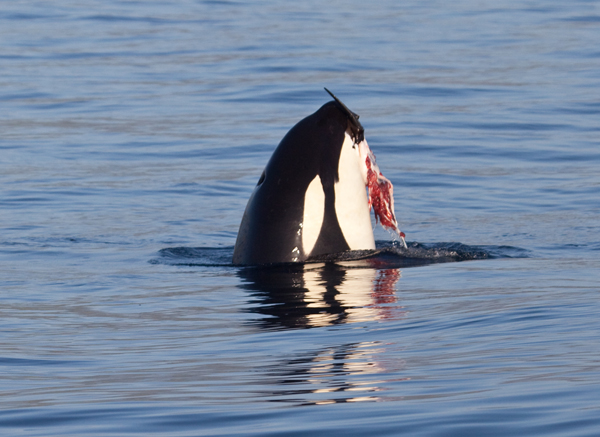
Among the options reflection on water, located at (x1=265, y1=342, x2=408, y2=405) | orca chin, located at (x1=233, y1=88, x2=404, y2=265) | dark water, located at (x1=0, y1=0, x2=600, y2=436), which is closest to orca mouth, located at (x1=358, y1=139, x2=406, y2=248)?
orca chin, located at (x1=233, y1=88, x2=404, y2=265)

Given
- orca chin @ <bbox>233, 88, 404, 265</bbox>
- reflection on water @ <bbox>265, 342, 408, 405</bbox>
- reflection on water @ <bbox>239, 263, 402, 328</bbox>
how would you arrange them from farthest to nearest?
orca chin @ <bbox>233, 88, 404, 265</bbox>
reflection on water @ <bbox>239, 263, 402, 328</bbox>
reflection on water @ <bbox>265, 342, 408, 405</bbox>

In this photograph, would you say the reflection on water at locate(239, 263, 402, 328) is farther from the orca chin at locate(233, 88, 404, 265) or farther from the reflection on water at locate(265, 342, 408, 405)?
the reflection on water at locate(265, 342, 408, 405)

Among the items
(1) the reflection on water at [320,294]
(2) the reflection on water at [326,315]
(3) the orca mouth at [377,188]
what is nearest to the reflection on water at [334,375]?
(2) the reflection on water at [326,315]

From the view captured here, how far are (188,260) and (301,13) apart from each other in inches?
971

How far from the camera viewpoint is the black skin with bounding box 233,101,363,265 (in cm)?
805

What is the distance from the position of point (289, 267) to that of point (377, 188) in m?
0.92

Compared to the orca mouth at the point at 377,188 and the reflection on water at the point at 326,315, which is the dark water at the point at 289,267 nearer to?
the reflection on water at the point at 326,315

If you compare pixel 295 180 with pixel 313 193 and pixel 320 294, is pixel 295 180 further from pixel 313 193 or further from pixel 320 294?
pixel 320 294

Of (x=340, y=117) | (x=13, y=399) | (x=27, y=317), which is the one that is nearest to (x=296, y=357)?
(x=13, y=399)

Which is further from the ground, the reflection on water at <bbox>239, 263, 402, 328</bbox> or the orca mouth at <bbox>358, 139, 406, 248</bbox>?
the orca mouth at <bbox>358, 139, 406, 248</bbox>

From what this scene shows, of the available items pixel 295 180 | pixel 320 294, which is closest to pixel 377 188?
pixel 295 180

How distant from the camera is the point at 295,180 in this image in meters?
8.06

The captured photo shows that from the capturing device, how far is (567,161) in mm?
15375

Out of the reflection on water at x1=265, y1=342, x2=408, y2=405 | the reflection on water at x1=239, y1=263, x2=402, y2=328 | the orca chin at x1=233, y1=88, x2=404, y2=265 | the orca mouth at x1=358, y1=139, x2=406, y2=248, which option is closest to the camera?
the reflection on water at x1=265, y1=342, x2=408, y2=405
